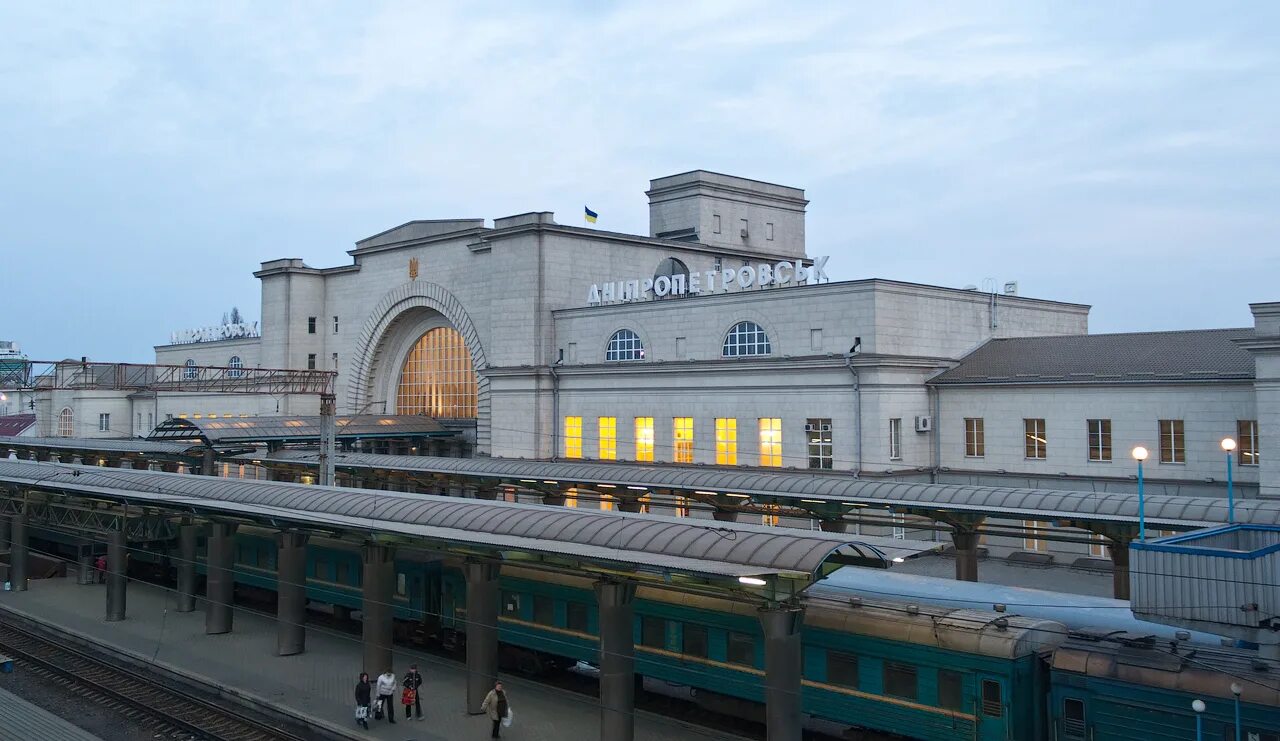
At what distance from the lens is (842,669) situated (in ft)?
65.5

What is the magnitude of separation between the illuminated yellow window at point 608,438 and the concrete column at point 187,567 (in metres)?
21.8

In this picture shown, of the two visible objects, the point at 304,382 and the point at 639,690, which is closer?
the point at 639,690

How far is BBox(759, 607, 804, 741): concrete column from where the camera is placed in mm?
17844

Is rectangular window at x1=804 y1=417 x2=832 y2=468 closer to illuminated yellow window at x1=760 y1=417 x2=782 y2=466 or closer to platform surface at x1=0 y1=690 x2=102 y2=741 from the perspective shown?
illuminated yellow window at x1=760 y1=417 x2=782 y2=466

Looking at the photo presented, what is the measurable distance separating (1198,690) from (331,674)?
1972 centimetres

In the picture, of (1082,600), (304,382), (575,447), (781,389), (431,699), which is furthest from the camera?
(304,382)

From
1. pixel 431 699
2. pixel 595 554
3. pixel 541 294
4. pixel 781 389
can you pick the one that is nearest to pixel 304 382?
pixel 541 294

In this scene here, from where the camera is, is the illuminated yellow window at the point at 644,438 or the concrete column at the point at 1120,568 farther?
the illuminated yellow window at the point at 644,438

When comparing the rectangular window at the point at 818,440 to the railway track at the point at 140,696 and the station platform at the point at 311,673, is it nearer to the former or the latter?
the station platform at the point at 311,673

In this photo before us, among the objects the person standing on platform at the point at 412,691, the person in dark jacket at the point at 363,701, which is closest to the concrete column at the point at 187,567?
the person in dark jacket at the point at 363,701

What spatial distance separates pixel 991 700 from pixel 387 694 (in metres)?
12.6

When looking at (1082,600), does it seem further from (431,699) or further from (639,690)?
(431,699)

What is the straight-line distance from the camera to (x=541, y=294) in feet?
184

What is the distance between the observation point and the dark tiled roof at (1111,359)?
37.0 meters
